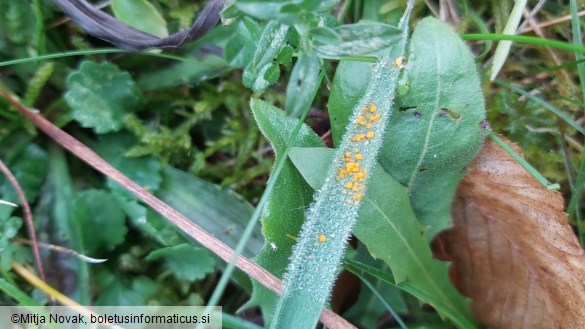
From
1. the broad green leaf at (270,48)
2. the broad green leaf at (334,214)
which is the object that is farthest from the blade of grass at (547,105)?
the broad green leaf at (270,48)

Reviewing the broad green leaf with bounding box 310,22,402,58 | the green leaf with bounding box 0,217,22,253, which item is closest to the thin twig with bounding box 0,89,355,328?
the green leaf with bounding box 0,217,22,253

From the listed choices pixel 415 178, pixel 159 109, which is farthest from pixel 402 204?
pixel 159 109

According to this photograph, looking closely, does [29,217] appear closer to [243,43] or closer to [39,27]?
[39,27]

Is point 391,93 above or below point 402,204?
above

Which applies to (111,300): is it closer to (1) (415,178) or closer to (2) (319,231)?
(2) (319,231)

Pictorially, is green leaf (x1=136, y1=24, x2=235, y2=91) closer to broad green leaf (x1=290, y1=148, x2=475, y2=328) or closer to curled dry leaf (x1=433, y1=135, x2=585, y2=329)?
broad green leaf (x1=290, y1=148, x2=475, y2=328)

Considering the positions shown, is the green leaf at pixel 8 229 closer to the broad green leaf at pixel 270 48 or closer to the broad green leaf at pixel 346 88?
the broad green leaf at pixel 270 48
